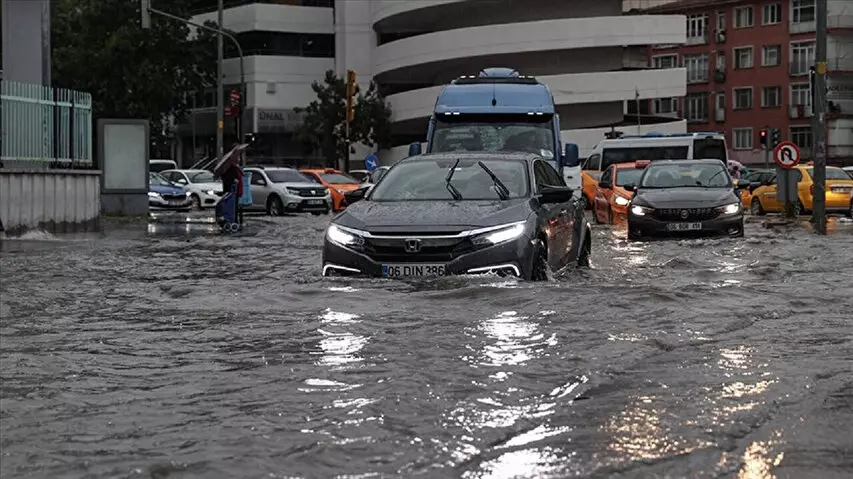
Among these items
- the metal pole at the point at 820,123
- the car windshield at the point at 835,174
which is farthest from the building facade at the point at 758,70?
the metal pole at the point at 820,123

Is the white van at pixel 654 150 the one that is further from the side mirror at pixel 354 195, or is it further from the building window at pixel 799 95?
the building window at pixel 799 95

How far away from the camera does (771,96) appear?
8200 cm

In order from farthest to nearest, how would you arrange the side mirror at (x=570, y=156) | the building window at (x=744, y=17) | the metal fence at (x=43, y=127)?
the building window at (x=744, y=17), the side mirror at (x=570, y=156), the metal fence at (x=43, y=127)

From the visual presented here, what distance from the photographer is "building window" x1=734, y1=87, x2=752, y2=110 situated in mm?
83062

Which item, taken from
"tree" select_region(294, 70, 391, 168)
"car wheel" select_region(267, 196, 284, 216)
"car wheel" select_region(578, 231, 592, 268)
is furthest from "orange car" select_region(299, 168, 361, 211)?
"car wheel" select_region(578, 231, 592, 268)

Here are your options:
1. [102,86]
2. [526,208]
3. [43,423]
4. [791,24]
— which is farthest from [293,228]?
[791,24]

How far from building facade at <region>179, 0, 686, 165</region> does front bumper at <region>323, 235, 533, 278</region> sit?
5031 cm

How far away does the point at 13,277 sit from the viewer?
1525cm

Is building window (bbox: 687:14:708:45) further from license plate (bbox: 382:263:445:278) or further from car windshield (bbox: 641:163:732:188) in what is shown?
license plate (bbox: 382:263:445:278)

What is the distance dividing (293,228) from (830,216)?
14559mm

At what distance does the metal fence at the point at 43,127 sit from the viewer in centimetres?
2316

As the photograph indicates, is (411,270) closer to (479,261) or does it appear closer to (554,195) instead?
(479,261)

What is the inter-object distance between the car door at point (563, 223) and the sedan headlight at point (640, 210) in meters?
6.51

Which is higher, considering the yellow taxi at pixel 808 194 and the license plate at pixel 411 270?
the yellow taxi at pixel 808 194
